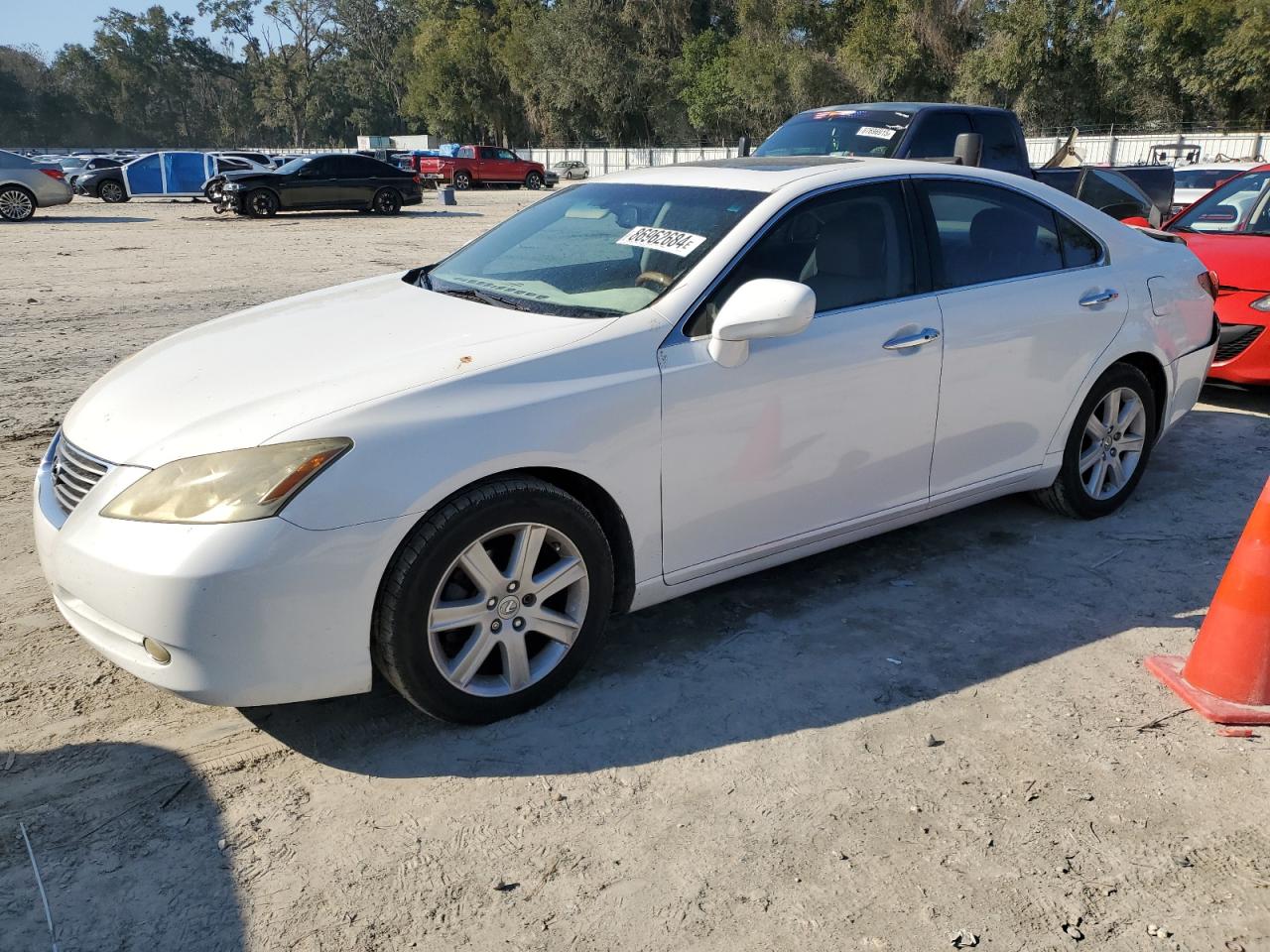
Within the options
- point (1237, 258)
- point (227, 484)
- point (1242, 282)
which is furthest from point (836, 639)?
point (1237, 258)

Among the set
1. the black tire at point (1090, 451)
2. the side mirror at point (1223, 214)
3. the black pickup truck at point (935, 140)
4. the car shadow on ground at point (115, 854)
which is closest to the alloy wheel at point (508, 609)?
the car shadow on ground at point (115, 854)

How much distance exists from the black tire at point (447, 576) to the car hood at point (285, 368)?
0.37 m

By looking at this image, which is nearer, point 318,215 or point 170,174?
point 318,215

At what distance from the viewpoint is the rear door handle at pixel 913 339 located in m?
3.74

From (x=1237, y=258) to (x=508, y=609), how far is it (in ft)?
20.2

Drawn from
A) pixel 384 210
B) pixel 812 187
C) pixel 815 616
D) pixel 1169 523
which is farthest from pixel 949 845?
pixel 384 210

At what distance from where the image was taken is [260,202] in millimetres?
24500

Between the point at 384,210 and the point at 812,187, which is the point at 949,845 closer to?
the point at 812,187

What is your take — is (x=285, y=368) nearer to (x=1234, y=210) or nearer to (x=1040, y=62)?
(x=1234, y=210)

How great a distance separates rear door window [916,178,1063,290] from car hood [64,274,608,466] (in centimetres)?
161

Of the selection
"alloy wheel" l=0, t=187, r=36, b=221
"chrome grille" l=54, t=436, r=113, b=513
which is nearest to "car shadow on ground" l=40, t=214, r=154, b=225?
"alloy wheel" l=0, t=187, r=36, b=221

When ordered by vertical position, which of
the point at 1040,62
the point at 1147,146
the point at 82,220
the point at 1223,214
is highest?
the point at 1040,62

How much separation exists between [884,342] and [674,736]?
163 cm

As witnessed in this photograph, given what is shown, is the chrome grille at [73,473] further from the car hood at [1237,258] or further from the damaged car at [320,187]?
the damaged car at [320,187]
